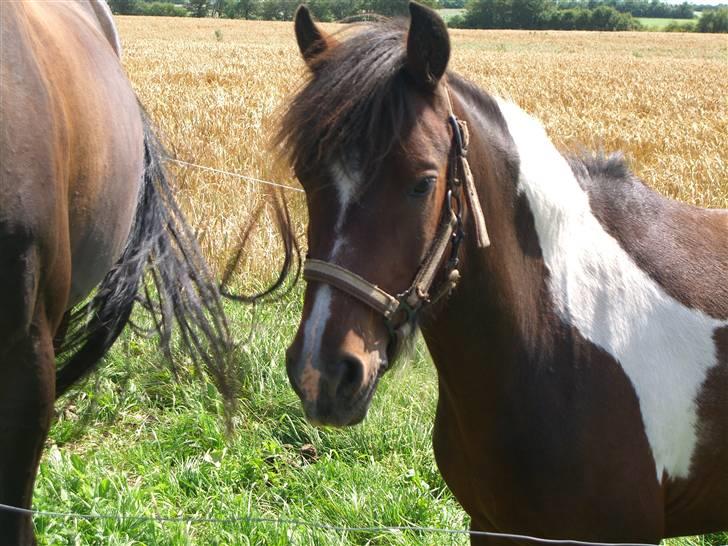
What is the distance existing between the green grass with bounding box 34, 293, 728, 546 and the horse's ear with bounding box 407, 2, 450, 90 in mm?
2001

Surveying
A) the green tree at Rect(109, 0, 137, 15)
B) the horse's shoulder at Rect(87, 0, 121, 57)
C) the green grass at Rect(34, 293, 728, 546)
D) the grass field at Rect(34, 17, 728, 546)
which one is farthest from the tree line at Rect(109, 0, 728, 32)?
the green grass at Rect(34, 293, 728, 546)

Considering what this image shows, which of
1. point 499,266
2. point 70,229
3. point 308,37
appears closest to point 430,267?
point 499,266

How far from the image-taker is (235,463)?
12.7 ft

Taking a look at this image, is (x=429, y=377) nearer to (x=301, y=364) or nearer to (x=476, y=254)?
(x=476, y=254)

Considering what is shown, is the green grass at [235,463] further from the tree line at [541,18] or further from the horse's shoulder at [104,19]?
the tree line at [541,18]

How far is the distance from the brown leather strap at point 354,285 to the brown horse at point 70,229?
931 millimetres

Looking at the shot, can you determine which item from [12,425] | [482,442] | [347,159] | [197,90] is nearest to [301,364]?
[347,159]

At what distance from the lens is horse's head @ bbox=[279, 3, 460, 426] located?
6.09 feet

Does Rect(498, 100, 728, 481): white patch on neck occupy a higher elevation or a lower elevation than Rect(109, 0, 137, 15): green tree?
higher

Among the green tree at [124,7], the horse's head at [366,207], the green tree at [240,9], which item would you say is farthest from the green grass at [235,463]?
the green tree at [124,7]

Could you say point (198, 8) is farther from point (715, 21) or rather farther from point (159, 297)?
point (159, 297)

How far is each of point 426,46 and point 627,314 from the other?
3.06 ft

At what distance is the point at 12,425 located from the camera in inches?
94.3

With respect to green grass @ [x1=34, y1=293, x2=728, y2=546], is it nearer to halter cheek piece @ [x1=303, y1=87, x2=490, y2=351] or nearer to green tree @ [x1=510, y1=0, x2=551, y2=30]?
halter cheek piece @ [x1=303, y1=87, x2=490, y2=351]
